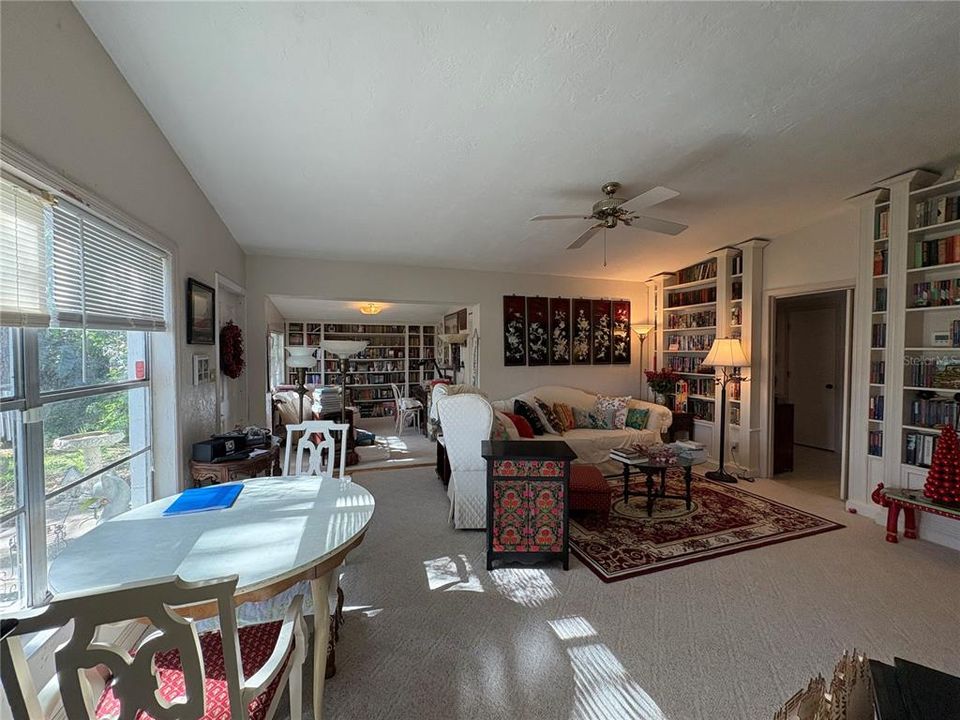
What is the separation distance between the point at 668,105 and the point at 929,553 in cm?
343

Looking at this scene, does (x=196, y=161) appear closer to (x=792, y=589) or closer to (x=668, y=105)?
(x=668, y=105)

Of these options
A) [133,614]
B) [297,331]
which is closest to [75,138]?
[133,614]

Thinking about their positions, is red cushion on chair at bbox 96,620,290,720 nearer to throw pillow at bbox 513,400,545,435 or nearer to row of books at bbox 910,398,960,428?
throw pillow at bbox 513,400,545,435

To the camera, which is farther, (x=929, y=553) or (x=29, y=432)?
(x=929, y=553)

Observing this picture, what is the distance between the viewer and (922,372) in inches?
117

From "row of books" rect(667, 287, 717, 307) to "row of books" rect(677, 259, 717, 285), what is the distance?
157 mm

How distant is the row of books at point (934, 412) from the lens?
111 inches

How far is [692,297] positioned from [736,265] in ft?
2.20

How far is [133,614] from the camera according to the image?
30.3 inches

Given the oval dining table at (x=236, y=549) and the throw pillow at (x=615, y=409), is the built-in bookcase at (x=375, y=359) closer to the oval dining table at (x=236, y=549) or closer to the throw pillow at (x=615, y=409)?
the throw pillow at (x=615, y=409)

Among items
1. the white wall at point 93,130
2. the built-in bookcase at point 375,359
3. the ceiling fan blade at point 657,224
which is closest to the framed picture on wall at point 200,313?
the white wall at point 93,130

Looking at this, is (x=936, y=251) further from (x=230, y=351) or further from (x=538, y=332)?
(x=230, y=351)

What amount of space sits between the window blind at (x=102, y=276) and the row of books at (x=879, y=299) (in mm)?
5215

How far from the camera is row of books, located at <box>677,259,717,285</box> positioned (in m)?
4.79
